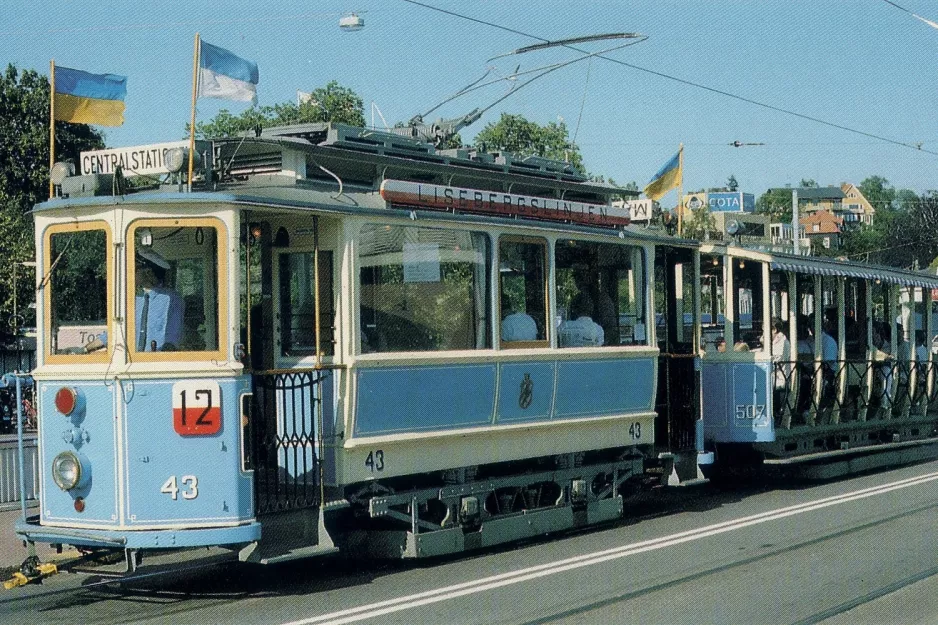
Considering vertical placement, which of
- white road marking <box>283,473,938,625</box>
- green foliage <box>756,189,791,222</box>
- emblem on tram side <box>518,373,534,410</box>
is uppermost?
green foliage <box>756,189,791,222</box>

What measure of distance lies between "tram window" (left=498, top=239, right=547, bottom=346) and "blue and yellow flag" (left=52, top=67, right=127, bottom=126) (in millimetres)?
3498

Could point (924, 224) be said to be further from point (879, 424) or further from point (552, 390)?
point (552, 390)

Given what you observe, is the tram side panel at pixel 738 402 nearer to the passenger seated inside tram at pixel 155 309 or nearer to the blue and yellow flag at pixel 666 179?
the blue and yellow flag at pixel 666 179

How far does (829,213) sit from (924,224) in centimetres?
5112

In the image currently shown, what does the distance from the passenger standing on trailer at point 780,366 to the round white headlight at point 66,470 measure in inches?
355

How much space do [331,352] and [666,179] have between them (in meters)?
6.67

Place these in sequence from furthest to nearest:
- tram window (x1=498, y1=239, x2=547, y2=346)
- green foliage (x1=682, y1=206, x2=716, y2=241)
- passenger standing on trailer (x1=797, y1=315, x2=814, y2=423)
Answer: green foliage (x1=682, y1=206, x2=716, y2=241) → passenger standing on trailer (x1=797, y1=315, x2=814, y2=423) → tram window (x1=498, y1=239, x2=547, y2=346)

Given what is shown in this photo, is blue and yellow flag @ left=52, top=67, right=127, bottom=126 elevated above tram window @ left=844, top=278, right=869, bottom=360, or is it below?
above

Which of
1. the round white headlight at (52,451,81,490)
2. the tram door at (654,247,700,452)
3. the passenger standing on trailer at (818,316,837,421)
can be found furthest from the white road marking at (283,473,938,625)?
the round white headlight at (52,451,81,490)

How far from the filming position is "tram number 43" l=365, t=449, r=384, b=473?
9906 mm

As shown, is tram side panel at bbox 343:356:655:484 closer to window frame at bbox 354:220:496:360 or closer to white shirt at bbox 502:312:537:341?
window frame at bbox 354:220:496:360

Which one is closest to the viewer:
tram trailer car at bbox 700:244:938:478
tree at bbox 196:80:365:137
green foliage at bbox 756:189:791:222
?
tram trailer car at bbox 700:244:938:478

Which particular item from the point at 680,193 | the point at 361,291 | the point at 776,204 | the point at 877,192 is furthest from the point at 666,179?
the point at 877,192

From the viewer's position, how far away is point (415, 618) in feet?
27.3
